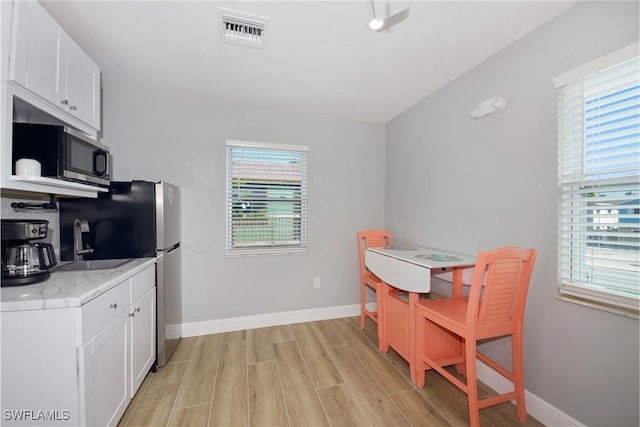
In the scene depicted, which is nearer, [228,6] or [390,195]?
[228,6]

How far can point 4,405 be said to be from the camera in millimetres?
1039

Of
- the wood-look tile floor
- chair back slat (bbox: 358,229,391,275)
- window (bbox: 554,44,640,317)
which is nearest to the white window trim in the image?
window (bbox: 554,44,640,317)

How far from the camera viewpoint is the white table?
69.1 inches

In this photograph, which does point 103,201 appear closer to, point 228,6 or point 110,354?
point 110,354

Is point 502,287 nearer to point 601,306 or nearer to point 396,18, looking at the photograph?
point 601,306

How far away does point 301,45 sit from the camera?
5.74 feet

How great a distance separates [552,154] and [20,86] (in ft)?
9.41

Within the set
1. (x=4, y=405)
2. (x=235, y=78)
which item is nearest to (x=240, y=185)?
(x=235, y=78)

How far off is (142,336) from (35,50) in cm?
178

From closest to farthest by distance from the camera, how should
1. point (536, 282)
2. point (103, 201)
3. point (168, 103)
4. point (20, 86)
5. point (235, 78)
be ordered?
point (20, 86), point (536, 282), point (103, 201), point (235, 78), point (168, 103)

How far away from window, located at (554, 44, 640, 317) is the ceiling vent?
72.8 inches

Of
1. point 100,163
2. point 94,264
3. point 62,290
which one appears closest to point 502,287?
point 62,290

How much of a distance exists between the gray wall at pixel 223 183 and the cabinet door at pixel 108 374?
1.08 meters

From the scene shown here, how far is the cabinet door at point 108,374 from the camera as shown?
118cm
